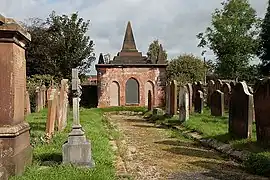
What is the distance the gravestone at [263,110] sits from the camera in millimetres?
11562

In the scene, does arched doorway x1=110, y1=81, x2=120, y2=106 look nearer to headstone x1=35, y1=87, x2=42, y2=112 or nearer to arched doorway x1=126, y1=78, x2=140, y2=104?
arched doorway x1=126, y1=78, x2=140, y2=104

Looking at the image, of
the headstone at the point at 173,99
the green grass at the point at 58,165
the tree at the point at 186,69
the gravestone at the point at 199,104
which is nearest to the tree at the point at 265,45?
the tree at the point at 186,69

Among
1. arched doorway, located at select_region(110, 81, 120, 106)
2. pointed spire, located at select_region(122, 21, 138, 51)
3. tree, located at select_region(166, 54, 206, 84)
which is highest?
pointed spire, located at select_region(122, 21, 138, 51)

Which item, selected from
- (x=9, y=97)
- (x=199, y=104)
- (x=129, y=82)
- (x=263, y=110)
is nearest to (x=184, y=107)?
(x=199, y=104)

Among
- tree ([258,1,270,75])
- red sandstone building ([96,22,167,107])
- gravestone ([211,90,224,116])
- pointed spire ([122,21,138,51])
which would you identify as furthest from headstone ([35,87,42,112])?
tree ([258,1,270,75])

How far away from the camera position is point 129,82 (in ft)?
126

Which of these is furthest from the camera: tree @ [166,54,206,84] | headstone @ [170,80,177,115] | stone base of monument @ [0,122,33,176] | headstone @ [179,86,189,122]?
tree @ [166,54,206,84]

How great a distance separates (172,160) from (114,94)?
27456 millimetres

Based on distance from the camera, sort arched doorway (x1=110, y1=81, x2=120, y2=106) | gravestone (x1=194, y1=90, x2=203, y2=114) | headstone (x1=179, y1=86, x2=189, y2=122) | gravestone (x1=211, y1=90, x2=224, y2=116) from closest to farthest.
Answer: headstone (x1=179, y1=86, x2=189, y2=122), gravestone (x1=211, y1=90, x2=224, y2=116), gravestone (x1=194, y1=90, x2=203, y2=114), arched doorway (x1=110, y1=81, x2=120, y2=106)

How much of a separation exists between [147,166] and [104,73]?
93.6 ft

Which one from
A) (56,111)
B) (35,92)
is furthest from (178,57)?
(56,111)

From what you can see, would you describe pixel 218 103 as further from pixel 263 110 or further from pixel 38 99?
pixel 38 99

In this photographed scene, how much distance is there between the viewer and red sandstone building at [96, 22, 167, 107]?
38062mm

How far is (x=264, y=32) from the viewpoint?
5150 centimetres
